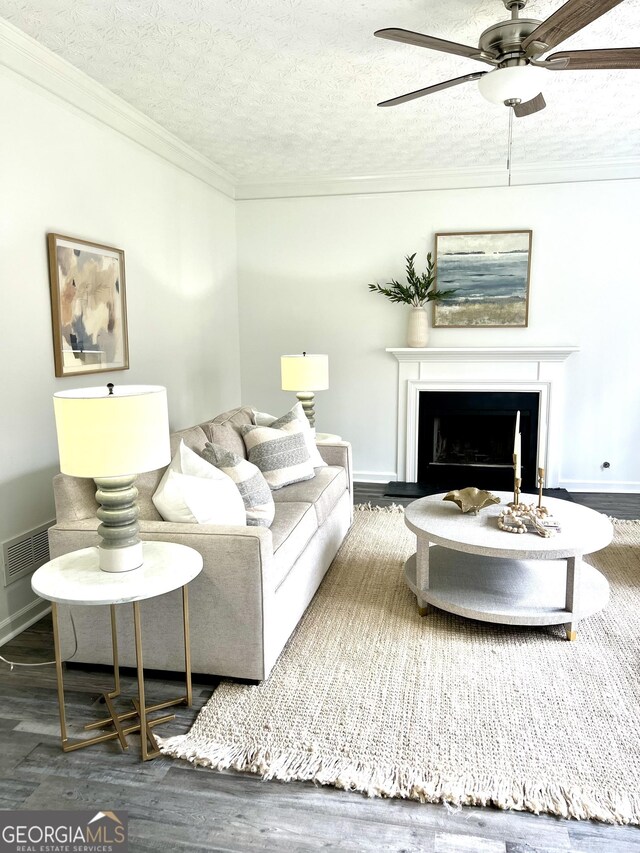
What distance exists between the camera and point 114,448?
1.96 metres

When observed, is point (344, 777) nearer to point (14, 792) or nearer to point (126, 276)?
point (14, 792)

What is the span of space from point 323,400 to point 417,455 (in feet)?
3.32

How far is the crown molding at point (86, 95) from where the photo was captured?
9.34ft

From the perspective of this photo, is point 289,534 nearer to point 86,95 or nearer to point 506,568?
point 506,568

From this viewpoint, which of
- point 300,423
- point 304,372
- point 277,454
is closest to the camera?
point 277,454

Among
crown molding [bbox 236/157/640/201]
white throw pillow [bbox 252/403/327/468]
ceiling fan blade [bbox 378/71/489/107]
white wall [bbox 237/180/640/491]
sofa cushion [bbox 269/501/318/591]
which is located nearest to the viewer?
ceiling fan blade [bbox 378/71/489/107]

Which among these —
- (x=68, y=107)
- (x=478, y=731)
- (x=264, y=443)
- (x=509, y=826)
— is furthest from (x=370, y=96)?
(x=509, y=826)

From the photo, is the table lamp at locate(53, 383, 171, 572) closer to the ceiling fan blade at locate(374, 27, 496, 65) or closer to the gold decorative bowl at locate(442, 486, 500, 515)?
the ceiling fan blade at locate(374, 27, 496, 65)

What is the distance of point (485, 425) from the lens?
18.2 feet

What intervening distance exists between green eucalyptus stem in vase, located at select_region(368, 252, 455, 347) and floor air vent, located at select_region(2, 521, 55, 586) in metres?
3.37

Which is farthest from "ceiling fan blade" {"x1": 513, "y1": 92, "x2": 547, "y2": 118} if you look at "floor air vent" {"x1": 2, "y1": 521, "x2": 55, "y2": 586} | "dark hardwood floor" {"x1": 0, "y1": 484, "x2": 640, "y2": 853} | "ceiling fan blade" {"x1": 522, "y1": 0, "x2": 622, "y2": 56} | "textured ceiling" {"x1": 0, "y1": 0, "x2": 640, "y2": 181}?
"floor air vent" {"x1": 2, "y1": 521, "x2": 55, "y2": 586}

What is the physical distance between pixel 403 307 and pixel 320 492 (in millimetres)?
2510

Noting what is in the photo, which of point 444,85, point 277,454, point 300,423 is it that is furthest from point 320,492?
point 444,85

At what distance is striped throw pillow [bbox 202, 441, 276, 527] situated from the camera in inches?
115
